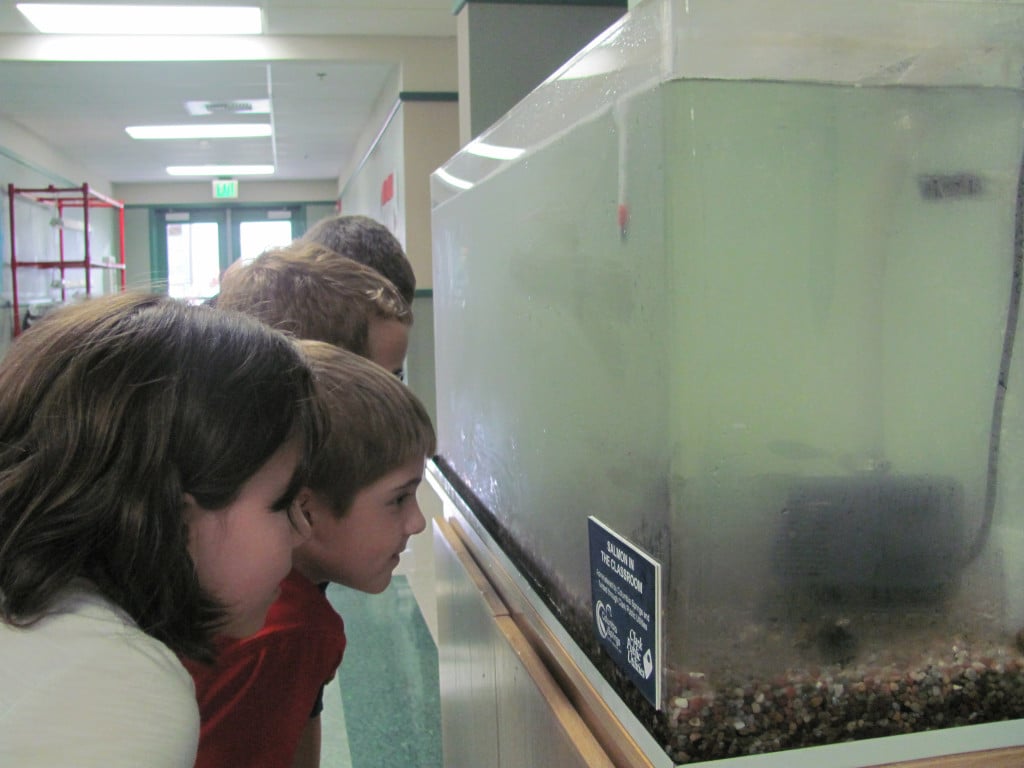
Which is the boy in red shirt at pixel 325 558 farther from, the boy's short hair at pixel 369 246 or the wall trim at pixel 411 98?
the wall trim at pixel 411 98

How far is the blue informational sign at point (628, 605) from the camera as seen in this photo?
67 cm

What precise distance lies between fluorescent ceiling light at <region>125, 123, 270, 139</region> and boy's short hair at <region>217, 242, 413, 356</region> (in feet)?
20.9

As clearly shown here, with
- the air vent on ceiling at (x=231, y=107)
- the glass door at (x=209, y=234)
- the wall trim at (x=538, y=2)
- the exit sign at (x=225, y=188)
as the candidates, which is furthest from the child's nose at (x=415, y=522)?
the glass door at (x=209, y=234)

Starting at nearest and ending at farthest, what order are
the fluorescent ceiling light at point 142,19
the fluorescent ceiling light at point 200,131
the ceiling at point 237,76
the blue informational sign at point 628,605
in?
the blue informational sign at point 628,605
the fluorescent ceiling light at point 142,19
the ceiling at point 237,76
the fluorescent ceiling light at point 200,131

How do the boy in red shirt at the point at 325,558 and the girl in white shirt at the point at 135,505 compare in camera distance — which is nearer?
the girl in white shirt at the point at 135,505

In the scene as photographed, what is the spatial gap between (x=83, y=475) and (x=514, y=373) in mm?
583

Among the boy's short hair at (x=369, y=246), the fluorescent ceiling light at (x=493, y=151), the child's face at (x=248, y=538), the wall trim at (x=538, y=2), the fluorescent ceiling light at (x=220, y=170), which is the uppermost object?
the fluorescent ceiling light at (x=220, y=170)

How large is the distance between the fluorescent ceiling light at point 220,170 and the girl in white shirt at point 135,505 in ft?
32.6

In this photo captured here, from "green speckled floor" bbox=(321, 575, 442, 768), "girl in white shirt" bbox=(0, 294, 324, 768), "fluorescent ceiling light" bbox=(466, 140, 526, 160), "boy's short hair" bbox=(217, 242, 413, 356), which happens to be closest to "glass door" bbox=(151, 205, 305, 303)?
"green speckled floor" bbox=(321, 575, 442, 768)

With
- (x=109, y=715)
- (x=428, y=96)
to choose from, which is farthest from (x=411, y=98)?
(x=109, y=715)

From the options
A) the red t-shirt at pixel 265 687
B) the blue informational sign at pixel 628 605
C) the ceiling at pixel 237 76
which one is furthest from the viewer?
the ceiling at pixel 237 76

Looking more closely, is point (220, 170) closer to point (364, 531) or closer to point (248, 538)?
point (364, 531)

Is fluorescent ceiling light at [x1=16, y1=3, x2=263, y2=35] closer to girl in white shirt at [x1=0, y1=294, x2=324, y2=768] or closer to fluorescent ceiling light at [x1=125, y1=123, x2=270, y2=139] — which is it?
fluorescent ceiling light at [x1=125, y1=123, x2=270, y2=139]

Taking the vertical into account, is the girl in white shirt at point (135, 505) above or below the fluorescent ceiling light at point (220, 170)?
below
